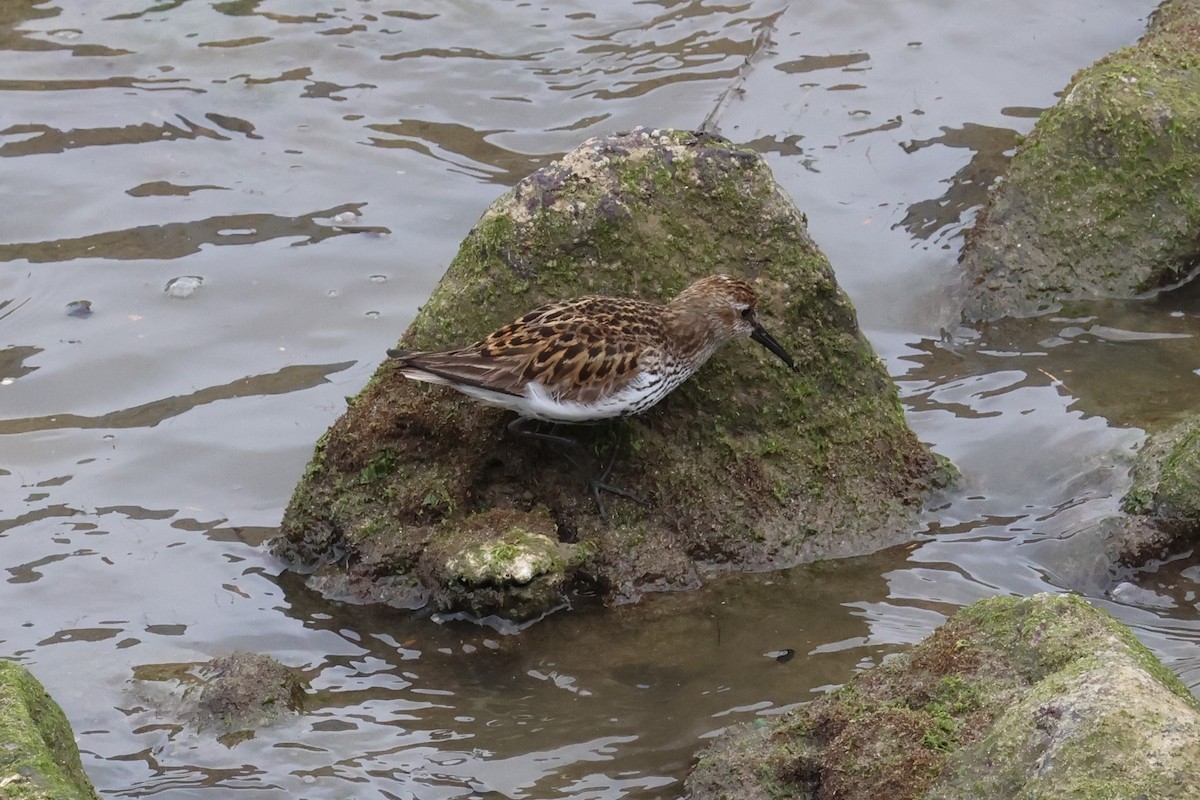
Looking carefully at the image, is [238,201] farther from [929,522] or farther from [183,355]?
[929,522]

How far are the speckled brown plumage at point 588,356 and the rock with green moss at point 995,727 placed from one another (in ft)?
5.89

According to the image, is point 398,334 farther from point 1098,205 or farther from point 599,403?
point 1098,205

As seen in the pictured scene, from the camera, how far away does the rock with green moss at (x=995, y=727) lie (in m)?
3.78

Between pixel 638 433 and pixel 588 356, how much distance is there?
633 mm

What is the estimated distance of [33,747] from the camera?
4246mm

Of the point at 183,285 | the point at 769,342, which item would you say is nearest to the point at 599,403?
the point at 769,342

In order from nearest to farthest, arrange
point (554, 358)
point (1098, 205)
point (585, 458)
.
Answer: point (554, 358) → point (585, 458) → point (1098, 205)

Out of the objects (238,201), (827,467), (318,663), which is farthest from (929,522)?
(238,201)

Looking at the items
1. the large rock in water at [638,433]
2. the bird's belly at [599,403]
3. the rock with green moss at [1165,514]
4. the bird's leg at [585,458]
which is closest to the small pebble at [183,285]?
the large rock in water at [638,433]


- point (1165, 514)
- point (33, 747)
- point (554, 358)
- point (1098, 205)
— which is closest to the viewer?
point (33, 747)

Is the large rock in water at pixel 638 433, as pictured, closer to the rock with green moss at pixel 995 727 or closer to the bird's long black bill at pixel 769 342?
the bird's long black bill at pixel 769 342

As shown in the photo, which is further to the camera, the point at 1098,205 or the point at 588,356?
the point at 1098,205

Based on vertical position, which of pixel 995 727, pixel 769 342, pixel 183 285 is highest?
pixel 769 342

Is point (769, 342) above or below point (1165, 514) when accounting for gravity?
above
